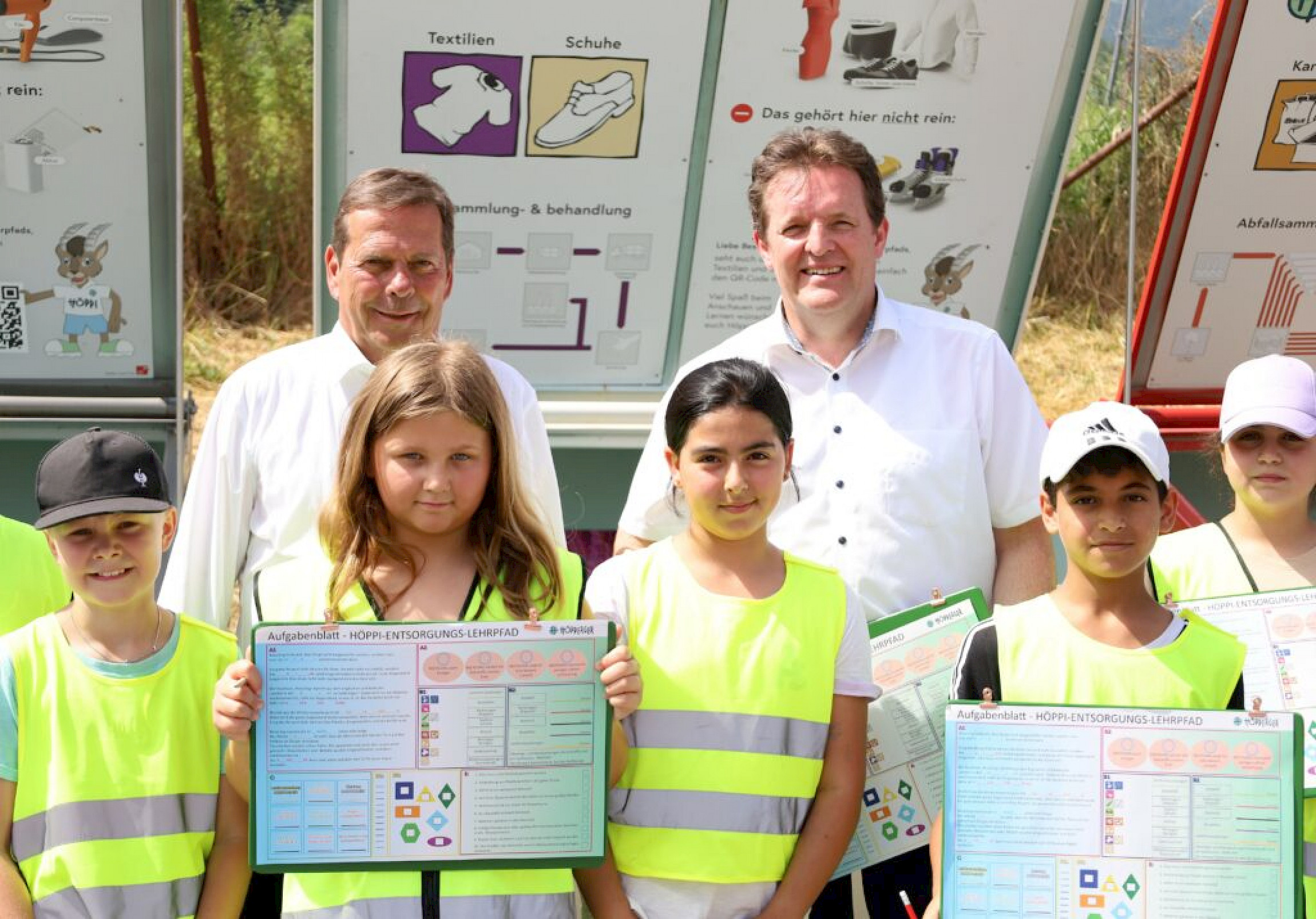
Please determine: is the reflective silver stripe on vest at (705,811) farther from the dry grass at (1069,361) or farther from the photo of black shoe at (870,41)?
the dry grass at (1069,361)

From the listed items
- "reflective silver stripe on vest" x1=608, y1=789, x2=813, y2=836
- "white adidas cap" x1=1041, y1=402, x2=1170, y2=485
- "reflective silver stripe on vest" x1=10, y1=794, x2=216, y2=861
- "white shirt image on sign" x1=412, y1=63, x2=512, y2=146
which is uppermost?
"white shirt image on sign" x1=412, y1=63, x2=512, y2=146

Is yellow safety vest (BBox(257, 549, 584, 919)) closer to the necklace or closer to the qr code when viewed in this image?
the necklace

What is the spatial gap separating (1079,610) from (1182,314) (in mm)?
3096

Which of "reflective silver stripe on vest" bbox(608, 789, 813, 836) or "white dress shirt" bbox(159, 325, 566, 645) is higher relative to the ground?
"white dress shirt" bbox(159, 325, 566, 645)

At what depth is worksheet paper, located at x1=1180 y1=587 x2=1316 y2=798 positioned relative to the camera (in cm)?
331

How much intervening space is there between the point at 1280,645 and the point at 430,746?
5.43ft

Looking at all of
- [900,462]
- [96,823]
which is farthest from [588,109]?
[96,823]

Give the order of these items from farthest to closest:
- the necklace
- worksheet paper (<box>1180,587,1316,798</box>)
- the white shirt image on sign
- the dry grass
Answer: the dry grass, the white shirt image on sign, worksheet paper (<box>1180,587,1316,798</box>), the necklace

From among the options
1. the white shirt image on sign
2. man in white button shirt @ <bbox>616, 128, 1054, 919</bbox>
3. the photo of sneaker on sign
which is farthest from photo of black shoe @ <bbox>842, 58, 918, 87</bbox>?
man in white button shirt @ <bbox>616, 128, 1054, 919</bbox>

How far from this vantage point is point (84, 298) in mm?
5113

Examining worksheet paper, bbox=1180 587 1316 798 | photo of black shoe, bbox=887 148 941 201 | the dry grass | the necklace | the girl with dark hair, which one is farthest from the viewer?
the dry grass

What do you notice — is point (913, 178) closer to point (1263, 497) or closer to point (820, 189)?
point (820, 189)

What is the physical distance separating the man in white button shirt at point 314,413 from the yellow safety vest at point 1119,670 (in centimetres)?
105

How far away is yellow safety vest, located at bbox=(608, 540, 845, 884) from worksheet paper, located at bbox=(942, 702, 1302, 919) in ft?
1.03
